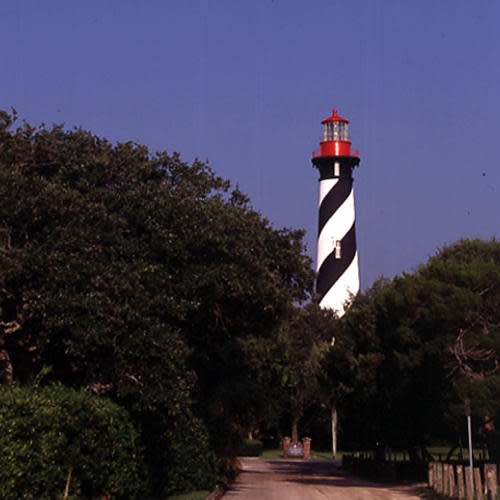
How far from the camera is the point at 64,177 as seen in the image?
24.3 meters

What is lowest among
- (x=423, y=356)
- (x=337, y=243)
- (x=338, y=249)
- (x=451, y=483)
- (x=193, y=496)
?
(x=193, y=496)

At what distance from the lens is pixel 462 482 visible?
25.2 meters

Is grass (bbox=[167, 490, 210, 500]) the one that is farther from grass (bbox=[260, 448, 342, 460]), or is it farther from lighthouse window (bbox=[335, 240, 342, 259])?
lighthouse window (bbox=[335, 240, 342, 259])

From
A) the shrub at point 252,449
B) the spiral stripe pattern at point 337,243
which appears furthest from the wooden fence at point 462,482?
the spiral stripe pattern at point 337,243

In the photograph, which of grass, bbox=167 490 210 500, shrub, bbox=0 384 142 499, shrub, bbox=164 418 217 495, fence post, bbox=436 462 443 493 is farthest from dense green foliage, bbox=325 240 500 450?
shrub, bbox=0 384 142 499

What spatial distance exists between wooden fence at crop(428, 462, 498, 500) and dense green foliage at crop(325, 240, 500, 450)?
3.21 m

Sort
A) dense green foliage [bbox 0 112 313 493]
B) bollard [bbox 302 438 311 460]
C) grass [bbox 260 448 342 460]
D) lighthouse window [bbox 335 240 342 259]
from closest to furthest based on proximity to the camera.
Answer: dense green foliage [bbox 0 112 313 493] < bollard [bbox 302 438 311 460] < grass [bbox 260 448 342 460] < lighthouse window [bbox 335 240 342 259]

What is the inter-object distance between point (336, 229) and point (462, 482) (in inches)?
1974

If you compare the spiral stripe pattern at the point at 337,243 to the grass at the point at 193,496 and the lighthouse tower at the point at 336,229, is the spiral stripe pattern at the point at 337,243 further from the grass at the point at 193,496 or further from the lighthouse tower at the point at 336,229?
the grass at the point at 193,496

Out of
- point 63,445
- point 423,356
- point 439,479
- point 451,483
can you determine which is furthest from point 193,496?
point 423,356

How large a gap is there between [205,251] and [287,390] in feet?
56.2

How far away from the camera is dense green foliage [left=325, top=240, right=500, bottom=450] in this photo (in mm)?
34219

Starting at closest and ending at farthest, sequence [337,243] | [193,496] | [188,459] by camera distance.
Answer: [193,496] < [188,459] < [337,243]

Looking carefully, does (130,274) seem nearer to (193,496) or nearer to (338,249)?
(193,496)
